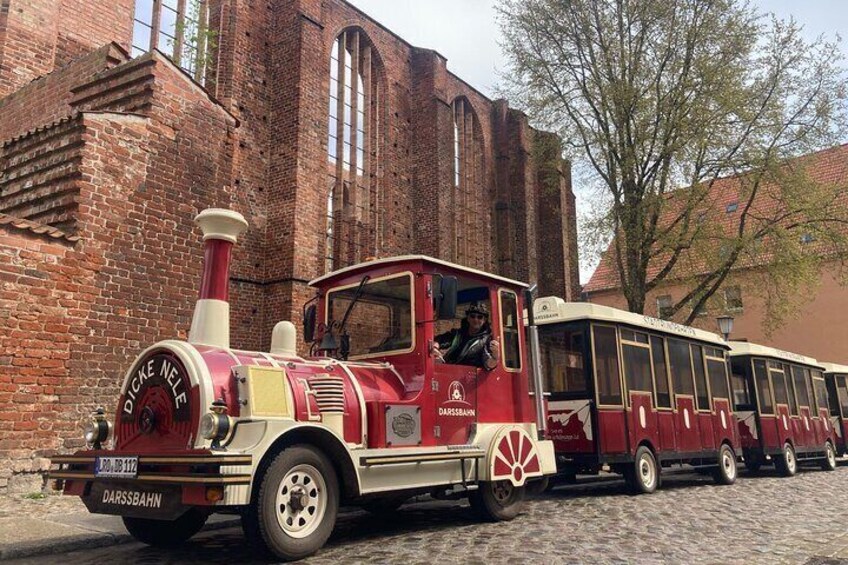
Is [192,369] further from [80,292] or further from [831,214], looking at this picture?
[831,214]

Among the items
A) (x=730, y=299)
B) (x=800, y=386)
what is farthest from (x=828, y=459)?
(x=730, y=299)

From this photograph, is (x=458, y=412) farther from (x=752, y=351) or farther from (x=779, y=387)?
(x=779, y=387)

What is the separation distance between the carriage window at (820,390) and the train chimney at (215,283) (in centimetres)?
1620

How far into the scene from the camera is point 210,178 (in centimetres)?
991

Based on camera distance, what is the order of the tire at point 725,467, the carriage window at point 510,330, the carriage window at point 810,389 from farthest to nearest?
the carriage window at point 810,389 → the tire at point 725,467 → the carriage window at point 510,330

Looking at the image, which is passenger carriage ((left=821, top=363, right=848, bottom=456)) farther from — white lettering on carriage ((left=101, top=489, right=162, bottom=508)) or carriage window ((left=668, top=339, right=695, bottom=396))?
white lettering on carriage ((left=101, top=489, right=162, bottom=508))

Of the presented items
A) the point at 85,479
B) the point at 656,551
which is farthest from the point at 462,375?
the point at 85,479

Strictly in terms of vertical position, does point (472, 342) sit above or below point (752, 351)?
below

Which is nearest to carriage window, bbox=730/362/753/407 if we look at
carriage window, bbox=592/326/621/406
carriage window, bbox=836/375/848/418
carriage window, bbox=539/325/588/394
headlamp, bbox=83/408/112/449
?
carriage window, bbox=592/326/621/406

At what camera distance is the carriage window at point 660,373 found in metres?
10.5

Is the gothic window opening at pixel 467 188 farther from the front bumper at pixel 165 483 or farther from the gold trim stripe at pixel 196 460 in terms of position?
the gold trim stripe at pixel 196 460

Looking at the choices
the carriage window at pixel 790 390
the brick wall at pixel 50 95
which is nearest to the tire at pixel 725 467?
the carriage window at pixel 790 390

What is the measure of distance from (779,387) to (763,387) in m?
0.90

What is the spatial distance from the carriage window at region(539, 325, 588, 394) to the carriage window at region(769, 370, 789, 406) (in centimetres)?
731
